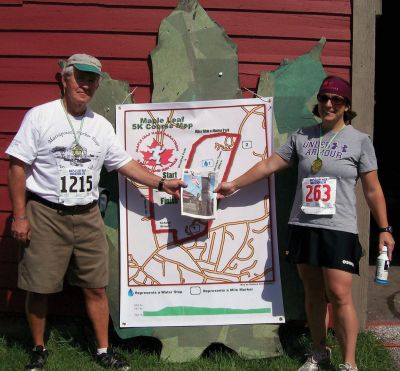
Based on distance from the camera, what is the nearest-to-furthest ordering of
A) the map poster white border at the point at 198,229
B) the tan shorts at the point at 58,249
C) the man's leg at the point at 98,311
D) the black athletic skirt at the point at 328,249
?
the black athletic skirt at the point at 328,249
the tan shorts at the point at 58,249
the man's leg at the point at 98,311
the map poster white border at the point at 198,229

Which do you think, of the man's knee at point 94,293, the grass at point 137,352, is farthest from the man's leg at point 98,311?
the grass at point 137,352

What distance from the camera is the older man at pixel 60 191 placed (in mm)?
3115

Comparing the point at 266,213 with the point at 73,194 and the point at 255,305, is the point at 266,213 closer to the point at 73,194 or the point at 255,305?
the point at 255,305

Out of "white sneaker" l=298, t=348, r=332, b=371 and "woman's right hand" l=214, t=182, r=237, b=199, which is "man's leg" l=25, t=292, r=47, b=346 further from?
"white sneaker" l=298, t=348, r=332, b=371

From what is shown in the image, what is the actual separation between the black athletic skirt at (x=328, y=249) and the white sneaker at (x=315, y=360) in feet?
2.03

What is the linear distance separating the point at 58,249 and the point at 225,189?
3.65ft

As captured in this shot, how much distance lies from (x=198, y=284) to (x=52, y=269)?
98cm

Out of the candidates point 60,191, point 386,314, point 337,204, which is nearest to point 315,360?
point 337,204

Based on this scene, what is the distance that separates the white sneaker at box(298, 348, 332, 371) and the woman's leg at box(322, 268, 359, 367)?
0.22 meters

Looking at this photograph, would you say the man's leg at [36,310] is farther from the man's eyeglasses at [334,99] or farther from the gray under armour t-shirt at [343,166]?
the man's eyeglasses at [334,99]

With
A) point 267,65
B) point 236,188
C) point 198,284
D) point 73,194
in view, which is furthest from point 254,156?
A: point 73,194

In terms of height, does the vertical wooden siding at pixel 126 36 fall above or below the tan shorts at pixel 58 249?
above

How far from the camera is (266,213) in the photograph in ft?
11.9

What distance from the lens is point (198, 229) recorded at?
365cm
